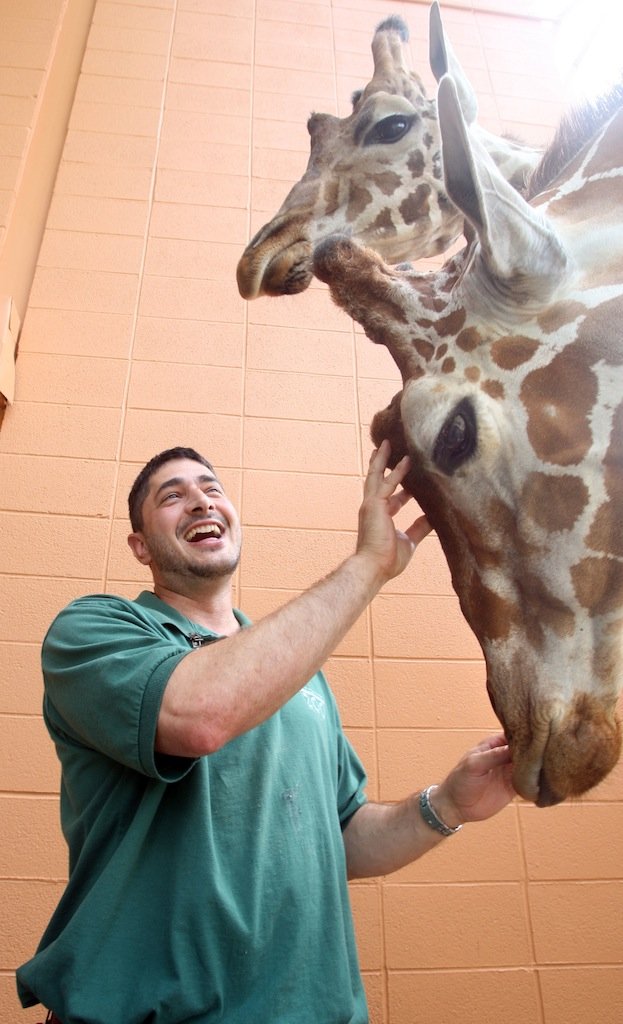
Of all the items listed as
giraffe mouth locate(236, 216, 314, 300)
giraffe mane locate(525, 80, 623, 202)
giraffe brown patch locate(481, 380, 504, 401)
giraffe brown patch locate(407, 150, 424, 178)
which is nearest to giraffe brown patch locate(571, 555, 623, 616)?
giraffe brown patch locate(481, 380, 504, 401)

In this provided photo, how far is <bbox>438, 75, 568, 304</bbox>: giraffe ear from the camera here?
3.00ft

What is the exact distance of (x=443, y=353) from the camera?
3.58ft

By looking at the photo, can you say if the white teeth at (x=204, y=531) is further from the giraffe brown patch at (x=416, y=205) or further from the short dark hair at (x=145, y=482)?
the giraffe brown patch at (x=416, y=205)

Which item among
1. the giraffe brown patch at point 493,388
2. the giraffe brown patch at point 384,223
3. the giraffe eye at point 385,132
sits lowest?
the giraffe brown patch at point 384,223

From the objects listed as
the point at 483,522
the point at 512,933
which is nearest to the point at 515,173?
the point at 483,522

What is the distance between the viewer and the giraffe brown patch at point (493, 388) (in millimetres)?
1028

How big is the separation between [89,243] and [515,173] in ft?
5.19

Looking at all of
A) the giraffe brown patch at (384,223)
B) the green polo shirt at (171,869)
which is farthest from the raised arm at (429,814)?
the giraffe brown patch at (384,223)

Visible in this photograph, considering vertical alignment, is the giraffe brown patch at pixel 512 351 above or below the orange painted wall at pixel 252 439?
above

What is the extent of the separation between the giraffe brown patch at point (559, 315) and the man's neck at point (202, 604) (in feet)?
2.19

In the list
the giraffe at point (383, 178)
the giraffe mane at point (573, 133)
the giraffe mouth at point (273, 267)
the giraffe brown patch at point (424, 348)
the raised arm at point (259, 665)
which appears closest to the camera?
the raised arm at point (259, 665)

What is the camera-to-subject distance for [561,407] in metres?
1.00

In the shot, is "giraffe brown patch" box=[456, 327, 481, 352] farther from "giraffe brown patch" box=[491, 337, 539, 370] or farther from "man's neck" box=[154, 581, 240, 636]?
"man's neck" box=[154, 581, 240, 636]

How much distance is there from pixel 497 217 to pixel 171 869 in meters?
0.86
